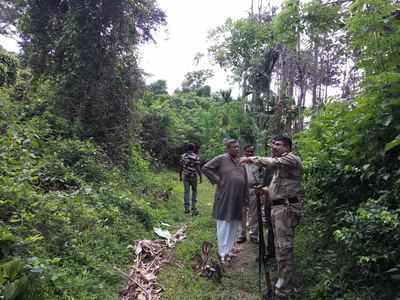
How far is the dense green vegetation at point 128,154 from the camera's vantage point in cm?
320

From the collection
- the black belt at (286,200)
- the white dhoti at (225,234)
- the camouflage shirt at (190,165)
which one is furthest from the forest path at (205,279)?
the camouflage shirt at (190,165)

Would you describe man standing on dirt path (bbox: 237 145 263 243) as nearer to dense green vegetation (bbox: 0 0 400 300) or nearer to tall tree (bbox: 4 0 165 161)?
dense green vegetation (bbox: 0 0 400 300)

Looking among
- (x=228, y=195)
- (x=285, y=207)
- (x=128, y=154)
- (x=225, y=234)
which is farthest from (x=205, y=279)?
(x=128, y=154)

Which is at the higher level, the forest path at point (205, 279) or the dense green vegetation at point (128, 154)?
the dense green vegetation at point (128, 154)

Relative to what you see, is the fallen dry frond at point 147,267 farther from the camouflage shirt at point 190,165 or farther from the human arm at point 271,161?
the camouflage shirt at point 190,165

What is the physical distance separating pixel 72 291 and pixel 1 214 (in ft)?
3.80

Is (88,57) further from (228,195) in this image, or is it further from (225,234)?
(225,234)

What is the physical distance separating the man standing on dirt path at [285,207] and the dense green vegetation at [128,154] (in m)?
0.27

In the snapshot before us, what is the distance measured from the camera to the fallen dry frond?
4142 millimetres

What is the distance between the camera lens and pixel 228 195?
5176mm

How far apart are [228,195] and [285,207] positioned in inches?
50.0

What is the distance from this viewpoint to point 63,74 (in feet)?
32.9

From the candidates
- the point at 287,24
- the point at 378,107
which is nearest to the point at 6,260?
the point at 378,107

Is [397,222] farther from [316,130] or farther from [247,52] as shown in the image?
[247,52]
